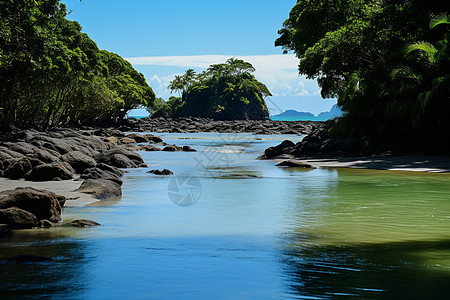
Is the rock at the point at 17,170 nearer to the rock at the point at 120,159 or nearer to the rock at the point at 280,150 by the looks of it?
the rock at the point at 120,159

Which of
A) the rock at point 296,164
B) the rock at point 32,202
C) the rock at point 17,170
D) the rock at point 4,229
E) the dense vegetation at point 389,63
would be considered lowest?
the rock at point 4,229

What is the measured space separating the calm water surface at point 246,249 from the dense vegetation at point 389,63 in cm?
918

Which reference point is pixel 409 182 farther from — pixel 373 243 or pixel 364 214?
pixel 373 243

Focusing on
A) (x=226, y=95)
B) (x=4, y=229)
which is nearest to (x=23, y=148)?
(x=4, y=229)

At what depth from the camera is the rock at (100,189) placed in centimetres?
1252

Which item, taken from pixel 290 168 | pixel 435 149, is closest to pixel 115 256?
pixel 290 168

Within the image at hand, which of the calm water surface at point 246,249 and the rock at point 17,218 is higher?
the rock at point 17,218

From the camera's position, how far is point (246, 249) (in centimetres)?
760

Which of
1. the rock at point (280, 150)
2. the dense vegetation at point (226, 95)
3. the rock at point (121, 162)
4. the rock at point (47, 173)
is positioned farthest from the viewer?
the dense vegetation at point (226, 95)

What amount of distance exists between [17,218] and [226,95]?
109 meters

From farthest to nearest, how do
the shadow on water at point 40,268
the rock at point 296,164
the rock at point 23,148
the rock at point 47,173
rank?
the rock at point 296,164, the rock at point 23,148, the rock at point 47,173, the shadow on water at point 40,268

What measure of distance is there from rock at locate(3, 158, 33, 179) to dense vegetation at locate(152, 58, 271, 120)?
9249 cm

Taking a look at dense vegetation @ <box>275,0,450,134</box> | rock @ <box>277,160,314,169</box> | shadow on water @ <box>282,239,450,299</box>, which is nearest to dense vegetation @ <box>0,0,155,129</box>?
rock @ <box>277,160,314,169</box>

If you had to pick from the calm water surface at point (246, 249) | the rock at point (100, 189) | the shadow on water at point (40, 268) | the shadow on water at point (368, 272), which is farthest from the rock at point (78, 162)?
the shadow on water at point (368, 272)
